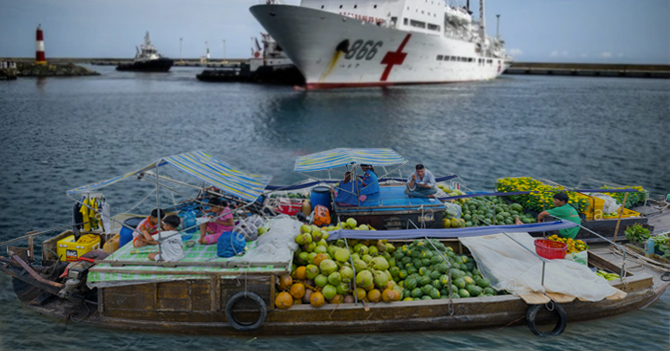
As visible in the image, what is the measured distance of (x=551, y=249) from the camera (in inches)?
349

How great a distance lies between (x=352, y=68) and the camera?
6384 cm

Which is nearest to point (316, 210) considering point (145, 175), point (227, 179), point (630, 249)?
point (227, 179)

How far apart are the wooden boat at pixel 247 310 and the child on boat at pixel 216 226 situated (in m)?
1.18

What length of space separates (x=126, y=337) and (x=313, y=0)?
2551 inches

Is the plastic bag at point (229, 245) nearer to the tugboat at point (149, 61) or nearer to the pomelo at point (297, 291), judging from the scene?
the pomelo at point (297, 291)

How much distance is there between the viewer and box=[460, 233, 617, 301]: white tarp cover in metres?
8.26

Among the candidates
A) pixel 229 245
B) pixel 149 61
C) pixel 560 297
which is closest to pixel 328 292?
pixel 229 245

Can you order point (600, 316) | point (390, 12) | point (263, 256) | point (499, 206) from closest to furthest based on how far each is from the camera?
point (263, 256) < point (600, 316) < point (499, 206) < point (390, 12)

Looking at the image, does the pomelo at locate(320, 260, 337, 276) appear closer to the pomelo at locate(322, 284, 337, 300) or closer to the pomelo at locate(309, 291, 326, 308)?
the pomelo at locate(322, 284, 337, 300)

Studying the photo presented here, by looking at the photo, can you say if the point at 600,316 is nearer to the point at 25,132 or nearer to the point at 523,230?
the point at 523,230

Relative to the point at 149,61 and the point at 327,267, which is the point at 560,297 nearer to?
the point at 327,267

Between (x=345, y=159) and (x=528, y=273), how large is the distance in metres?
4.73

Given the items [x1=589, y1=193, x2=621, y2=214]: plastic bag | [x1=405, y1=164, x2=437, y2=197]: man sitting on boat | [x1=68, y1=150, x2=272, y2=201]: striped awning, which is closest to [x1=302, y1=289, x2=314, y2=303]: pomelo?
[x1=68, y1=150, x2=272, y2=201]: striped awning

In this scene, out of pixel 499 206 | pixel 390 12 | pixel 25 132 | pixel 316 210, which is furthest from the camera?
pixel 390 12
